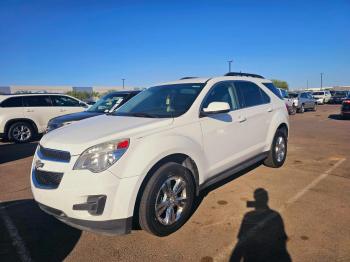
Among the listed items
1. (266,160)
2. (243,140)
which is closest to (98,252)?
(243,140)

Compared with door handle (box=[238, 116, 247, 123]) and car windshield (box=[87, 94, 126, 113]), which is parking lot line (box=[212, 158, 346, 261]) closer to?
door handle (box=[238, 116, 247, 123])

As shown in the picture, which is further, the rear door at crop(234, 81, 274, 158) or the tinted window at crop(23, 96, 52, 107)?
the tinted window at crop(23, 96, 52, 107)

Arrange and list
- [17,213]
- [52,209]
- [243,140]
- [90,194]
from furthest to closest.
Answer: [243,140], [17,213], [52,209], [90,194]

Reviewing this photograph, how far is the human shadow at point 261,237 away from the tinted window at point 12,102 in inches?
396

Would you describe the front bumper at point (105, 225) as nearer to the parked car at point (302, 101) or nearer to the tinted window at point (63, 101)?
the tinted window at point (63, 101)

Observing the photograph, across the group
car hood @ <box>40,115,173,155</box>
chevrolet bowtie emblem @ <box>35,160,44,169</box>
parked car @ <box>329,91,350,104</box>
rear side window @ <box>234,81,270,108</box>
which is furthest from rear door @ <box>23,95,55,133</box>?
parked car @ <box>329,91,350,104</box>

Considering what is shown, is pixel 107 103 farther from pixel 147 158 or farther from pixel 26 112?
pixel 147 158

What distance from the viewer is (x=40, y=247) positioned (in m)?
3.33

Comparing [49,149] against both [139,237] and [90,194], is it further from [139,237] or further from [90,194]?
[139,237]

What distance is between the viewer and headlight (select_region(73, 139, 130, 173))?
302 cm

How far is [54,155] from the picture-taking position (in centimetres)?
327

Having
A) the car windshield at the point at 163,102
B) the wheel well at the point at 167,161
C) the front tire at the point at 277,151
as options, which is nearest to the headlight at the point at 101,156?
the wheel well at the point at 167,161

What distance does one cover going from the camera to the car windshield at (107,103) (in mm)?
8773

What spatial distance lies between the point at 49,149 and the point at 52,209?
2.16 ft
